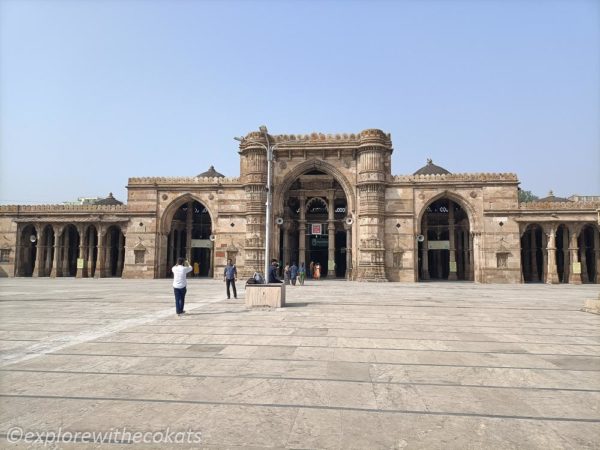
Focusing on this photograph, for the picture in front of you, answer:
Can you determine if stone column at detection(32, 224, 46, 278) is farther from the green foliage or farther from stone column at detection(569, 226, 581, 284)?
the green foliage

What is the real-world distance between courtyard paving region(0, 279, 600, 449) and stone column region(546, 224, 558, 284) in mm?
23372

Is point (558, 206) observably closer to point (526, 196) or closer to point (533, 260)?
point (533, 260)

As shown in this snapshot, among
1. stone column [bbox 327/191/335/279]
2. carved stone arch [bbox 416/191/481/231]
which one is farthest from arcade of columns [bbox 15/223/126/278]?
carved stone arch [bbox 416/191/481/231]

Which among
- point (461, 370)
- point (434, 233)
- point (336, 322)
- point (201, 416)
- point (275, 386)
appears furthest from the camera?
point (434, 233)

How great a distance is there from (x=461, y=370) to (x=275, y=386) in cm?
322

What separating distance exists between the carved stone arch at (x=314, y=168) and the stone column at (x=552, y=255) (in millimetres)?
15975

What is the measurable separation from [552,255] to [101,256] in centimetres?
3925

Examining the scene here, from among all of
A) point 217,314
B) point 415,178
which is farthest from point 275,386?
point 415,178

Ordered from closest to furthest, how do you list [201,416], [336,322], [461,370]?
[201,416] < [461,370] < [336,322]

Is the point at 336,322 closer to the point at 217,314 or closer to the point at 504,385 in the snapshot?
the point at 217,314

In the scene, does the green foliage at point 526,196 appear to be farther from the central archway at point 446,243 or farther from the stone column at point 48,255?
the stone column at point 48,255

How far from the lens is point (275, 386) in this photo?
555 cm

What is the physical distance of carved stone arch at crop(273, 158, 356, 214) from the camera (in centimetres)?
3225

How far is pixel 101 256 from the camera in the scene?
3553 cm
